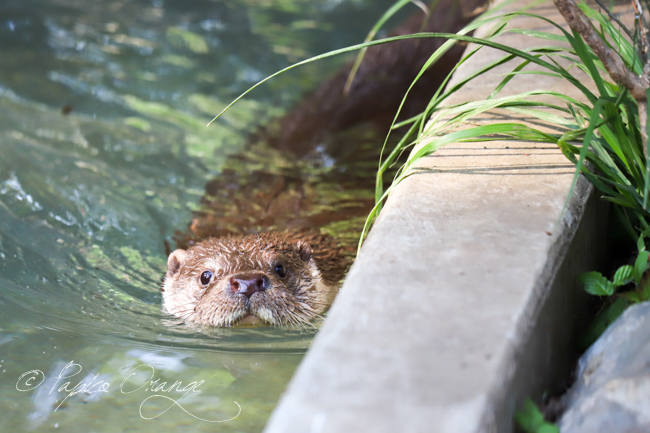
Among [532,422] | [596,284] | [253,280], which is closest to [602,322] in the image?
[596,284]

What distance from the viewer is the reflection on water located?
2146 mm

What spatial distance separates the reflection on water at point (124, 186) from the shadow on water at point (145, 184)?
0.04 feet

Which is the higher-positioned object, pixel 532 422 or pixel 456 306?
pixel 456 306

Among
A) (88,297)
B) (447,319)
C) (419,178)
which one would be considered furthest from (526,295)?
(88,297)

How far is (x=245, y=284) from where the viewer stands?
271 centimetres

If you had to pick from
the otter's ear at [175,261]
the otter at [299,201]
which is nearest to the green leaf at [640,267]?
the otter at [299,201]

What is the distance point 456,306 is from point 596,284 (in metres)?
0.61

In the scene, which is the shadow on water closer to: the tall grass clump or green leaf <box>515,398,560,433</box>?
green leaf <box>515,398,560,433</box>

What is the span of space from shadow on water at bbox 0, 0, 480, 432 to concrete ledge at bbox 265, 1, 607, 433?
2.38ft

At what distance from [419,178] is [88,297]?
183 centimetres

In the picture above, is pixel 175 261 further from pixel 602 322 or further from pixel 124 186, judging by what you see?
pixel 602 322

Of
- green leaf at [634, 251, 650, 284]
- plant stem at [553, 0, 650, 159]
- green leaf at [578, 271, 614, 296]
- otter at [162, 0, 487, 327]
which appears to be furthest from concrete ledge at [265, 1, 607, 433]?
otter at [162, 0, 487, 327]

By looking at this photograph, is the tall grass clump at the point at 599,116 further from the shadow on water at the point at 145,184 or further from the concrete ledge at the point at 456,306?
the shadow on water at the point at 145,184

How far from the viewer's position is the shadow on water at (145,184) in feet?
7.18
